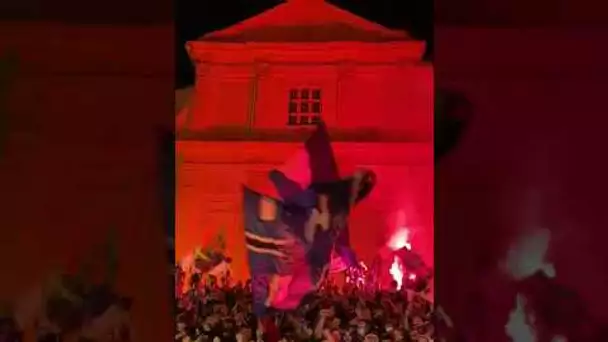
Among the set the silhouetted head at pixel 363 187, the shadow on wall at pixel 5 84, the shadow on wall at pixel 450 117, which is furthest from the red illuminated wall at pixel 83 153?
the shadow on wall at pixel 450 117

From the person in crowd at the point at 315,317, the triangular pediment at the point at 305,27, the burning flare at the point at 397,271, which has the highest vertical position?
the triangular pediment at the point at 305,27

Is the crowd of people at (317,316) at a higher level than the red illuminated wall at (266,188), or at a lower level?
lower

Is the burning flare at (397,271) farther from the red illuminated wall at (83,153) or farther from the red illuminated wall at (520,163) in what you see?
the red illuminated wall at (83,153)

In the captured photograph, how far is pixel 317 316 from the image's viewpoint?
4.69 feet

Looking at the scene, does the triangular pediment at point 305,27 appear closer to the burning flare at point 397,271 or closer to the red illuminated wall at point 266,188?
the red illuminated wall at point 266,188

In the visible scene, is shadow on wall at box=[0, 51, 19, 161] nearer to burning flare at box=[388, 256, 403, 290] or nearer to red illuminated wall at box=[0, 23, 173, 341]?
red illuminated wall at box=[0, 23, 173, 341]

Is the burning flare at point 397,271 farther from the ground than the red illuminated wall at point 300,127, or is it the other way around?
the red illuminated wall at point 300,127

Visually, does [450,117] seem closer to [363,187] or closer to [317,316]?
[363,187]

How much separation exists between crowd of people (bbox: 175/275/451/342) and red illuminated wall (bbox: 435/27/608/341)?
6 cm

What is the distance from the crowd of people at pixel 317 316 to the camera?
1426 millimetres

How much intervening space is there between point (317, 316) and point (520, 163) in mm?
447

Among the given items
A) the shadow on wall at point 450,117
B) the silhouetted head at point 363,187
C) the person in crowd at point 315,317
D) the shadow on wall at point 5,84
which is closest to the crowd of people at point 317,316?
the person in crowd at point 315,317

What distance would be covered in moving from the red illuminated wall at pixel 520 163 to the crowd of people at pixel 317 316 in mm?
57

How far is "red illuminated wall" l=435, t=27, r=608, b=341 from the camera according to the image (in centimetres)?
144
